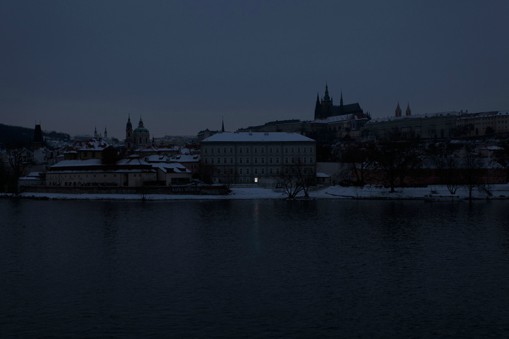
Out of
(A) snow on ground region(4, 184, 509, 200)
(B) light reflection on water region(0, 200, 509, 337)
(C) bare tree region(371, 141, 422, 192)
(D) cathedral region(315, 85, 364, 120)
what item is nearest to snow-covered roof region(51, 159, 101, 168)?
Result: (A) snow on ground region(4, 184, 509, 200)

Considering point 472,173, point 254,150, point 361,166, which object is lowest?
point 472,173

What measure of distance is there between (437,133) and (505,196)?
92.5 meters

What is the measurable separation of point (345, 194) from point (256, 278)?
36.2 metres

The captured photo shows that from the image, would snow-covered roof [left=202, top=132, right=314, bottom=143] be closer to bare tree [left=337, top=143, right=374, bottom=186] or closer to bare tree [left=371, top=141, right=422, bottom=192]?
bare tree [left=337, top=143, right=374, bottom=186]

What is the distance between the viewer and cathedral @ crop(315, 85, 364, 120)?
578 ft

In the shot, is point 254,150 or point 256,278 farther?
point 254,150

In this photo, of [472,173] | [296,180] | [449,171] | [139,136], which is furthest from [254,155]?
[139,136]

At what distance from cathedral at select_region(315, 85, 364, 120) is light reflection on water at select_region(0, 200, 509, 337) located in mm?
146938

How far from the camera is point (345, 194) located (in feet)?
172

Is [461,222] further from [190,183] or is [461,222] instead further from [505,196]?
[190,183]

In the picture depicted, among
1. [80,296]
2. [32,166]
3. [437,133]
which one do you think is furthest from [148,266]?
[437,133]

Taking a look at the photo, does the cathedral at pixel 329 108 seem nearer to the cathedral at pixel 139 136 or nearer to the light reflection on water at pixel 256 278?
the cathedral at pixel 139 136

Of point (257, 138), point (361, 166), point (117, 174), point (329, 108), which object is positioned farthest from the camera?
point (329, 108)

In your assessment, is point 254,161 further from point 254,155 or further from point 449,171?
point 449,171
